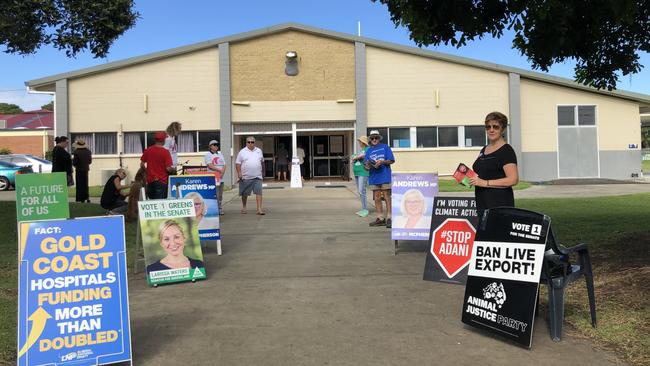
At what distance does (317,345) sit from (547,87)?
23.1m

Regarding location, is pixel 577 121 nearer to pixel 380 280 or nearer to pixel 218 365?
pixel 380 280

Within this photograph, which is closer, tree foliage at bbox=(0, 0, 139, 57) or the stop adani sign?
the stop adani sign

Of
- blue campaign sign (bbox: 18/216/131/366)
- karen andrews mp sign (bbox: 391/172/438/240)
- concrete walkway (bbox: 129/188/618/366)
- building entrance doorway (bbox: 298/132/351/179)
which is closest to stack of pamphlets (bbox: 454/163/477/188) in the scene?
concrete walkway (bbox: 129/188/618/366)

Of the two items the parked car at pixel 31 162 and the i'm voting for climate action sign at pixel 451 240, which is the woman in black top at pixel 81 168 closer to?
the i'm voting for climate action sign at pixel 451 240

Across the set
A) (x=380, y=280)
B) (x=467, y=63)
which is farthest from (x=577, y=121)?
(x=380, y=280)

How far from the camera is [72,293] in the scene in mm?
3885

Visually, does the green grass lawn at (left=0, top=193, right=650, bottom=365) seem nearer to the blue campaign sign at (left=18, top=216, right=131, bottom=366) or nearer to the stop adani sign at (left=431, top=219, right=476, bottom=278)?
the blue campaign sign at (left=18, top=216, right=131, bottom=366)

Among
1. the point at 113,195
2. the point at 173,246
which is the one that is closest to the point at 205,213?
the point at 173,246

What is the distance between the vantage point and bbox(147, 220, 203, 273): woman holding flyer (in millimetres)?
6465

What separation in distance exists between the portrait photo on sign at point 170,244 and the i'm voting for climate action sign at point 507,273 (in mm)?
3348

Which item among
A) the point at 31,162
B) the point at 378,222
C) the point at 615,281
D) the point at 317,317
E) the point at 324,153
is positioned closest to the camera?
the point at 317,317

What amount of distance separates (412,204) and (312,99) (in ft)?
52.8

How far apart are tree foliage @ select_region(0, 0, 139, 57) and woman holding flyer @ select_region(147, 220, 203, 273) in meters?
5.50

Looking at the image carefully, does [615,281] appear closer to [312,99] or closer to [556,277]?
[556,277]
